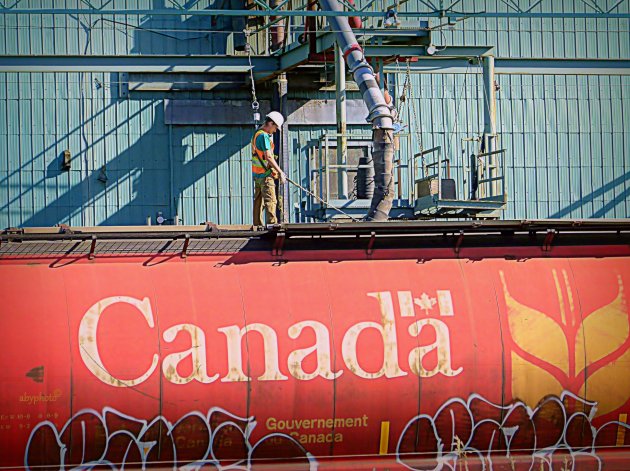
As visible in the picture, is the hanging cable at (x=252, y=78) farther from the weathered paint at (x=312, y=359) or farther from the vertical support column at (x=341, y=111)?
Answer: the weathered paint at (x=312, y=359)

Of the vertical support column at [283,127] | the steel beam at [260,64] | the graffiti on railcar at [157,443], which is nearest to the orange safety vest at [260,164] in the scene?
the graffiti on railcar at [157,443]

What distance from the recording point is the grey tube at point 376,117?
16.5 meters

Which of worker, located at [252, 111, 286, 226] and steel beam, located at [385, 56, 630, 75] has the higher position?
steel beam, located at [385, 56, 630, 75]

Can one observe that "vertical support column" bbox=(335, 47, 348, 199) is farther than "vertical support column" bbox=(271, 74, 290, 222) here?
No

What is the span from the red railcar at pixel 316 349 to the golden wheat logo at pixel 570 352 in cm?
2

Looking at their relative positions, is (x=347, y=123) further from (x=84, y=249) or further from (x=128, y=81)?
(x=84, y=249)

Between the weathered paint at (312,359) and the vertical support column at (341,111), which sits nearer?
the weathered paint at (312,359)

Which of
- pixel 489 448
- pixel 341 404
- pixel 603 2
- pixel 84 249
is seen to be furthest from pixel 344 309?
pixel 603 2

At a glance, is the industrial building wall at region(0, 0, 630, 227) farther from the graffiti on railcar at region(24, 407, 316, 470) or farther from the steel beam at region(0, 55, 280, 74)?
the graffiti on railcar at region(24, 407, 316, 470)

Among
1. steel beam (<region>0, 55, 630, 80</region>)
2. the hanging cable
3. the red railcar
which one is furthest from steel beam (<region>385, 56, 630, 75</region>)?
the red railcar

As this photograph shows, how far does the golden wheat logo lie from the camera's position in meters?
11.8

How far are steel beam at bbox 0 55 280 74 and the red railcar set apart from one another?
12314mm

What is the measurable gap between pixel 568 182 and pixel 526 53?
3.54 metres

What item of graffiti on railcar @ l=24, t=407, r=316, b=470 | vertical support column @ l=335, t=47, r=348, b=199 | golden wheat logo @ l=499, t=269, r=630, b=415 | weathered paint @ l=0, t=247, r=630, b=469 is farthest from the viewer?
vertical support column @ l=335, t=47, r=348, b=199
